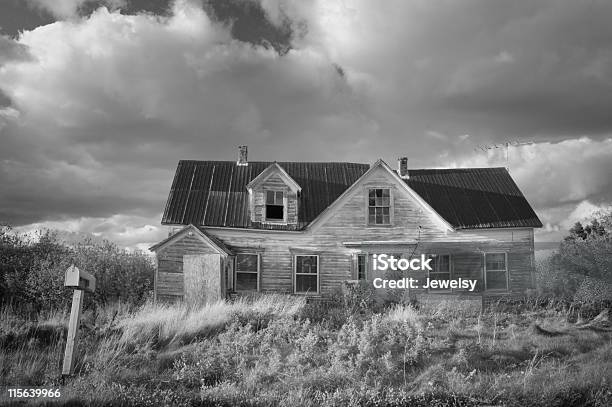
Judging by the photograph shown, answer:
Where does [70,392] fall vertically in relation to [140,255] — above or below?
below

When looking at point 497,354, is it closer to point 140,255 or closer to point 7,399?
point 7,399

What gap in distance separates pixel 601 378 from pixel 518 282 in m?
13.7

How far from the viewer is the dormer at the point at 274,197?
947 inches

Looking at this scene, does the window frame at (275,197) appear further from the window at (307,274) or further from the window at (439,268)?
the window at (439,268)

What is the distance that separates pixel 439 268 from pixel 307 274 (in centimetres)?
563

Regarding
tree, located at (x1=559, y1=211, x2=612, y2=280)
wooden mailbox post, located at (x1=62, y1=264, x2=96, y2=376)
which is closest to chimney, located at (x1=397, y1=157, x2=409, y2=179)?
tree, located at (x1=559, y1=211, x2=612, y2=280)

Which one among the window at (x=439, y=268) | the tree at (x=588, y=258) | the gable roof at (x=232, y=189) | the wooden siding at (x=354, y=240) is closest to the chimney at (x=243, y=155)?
the gable roof at (x=232, y=189)

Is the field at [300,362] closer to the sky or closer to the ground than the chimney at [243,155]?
closer to the ground

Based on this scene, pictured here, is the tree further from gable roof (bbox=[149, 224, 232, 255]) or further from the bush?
the bush

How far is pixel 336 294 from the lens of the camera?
72.9ft

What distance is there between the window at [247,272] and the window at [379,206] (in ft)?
17.1

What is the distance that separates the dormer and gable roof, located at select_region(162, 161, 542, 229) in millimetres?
366

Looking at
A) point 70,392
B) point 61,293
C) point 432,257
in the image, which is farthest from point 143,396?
point 432,257

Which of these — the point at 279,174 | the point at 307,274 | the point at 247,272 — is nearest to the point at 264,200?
the point at 279,174
